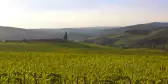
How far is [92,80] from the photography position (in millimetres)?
35812

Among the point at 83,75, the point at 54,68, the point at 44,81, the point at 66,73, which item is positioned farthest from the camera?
the point at 54,68

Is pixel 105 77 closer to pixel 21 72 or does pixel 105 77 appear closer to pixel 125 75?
pixel 125 75

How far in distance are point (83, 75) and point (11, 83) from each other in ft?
29.5

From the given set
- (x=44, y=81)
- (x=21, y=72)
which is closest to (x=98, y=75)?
(x=44, y=81)

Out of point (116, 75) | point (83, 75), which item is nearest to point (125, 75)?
point (116, 75)

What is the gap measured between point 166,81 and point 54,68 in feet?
61.2

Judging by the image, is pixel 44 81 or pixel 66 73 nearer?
pixel 44 81

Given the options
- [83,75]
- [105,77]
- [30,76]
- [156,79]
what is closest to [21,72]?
[30,76]

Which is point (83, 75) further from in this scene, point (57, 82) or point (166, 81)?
point (166, 81)

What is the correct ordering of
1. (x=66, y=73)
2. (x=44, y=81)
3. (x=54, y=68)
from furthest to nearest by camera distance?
(x=54, y=68)
(x=66, y=73)
(x=44, y=81)

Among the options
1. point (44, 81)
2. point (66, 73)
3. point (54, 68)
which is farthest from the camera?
point (54, 68)

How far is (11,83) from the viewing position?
1422 inches

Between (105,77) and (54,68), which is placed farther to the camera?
(54,68)

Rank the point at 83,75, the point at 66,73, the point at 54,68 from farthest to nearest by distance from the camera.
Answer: the point at 54,68
the point at 66,73
the point at 83,75
